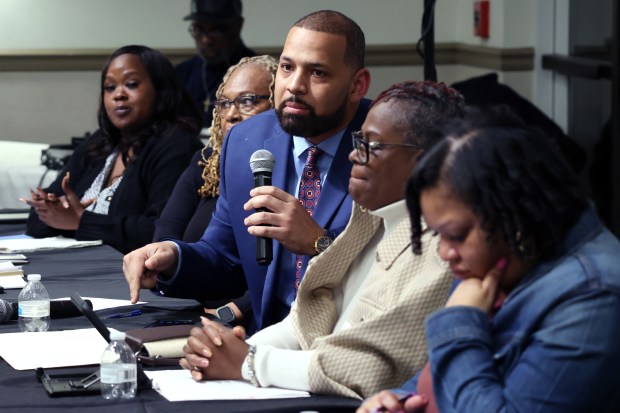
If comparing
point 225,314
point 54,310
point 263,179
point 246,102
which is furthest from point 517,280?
point 246,102

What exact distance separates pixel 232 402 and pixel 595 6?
14.0 feet

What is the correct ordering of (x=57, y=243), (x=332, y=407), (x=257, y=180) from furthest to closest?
(x=57, y=243) < (x=257, y=180) < (x=332, y=407)

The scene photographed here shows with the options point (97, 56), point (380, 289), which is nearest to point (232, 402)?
point (380, 289)

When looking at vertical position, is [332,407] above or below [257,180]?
below

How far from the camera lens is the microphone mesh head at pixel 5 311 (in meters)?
2.58

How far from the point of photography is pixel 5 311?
2586 millimetres

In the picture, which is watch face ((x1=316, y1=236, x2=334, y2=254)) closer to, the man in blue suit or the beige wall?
the man in blue suit

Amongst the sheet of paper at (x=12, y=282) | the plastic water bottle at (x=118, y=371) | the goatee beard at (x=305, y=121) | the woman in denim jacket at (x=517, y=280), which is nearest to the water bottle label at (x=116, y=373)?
the plastic water bottle at (x=118, y=371)

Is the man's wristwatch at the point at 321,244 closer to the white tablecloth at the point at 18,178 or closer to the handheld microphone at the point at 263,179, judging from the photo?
the handheld microphone at the point at 263,179

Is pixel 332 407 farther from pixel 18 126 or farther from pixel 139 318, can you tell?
pixel 18 126

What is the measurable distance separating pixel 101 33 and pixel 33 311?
4.71 meters

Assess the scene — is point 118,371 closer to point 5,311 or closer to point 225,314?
point 225,314

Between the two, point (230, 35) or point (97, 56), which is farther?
point (97, 56)

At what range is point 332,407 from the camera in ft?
6.21
